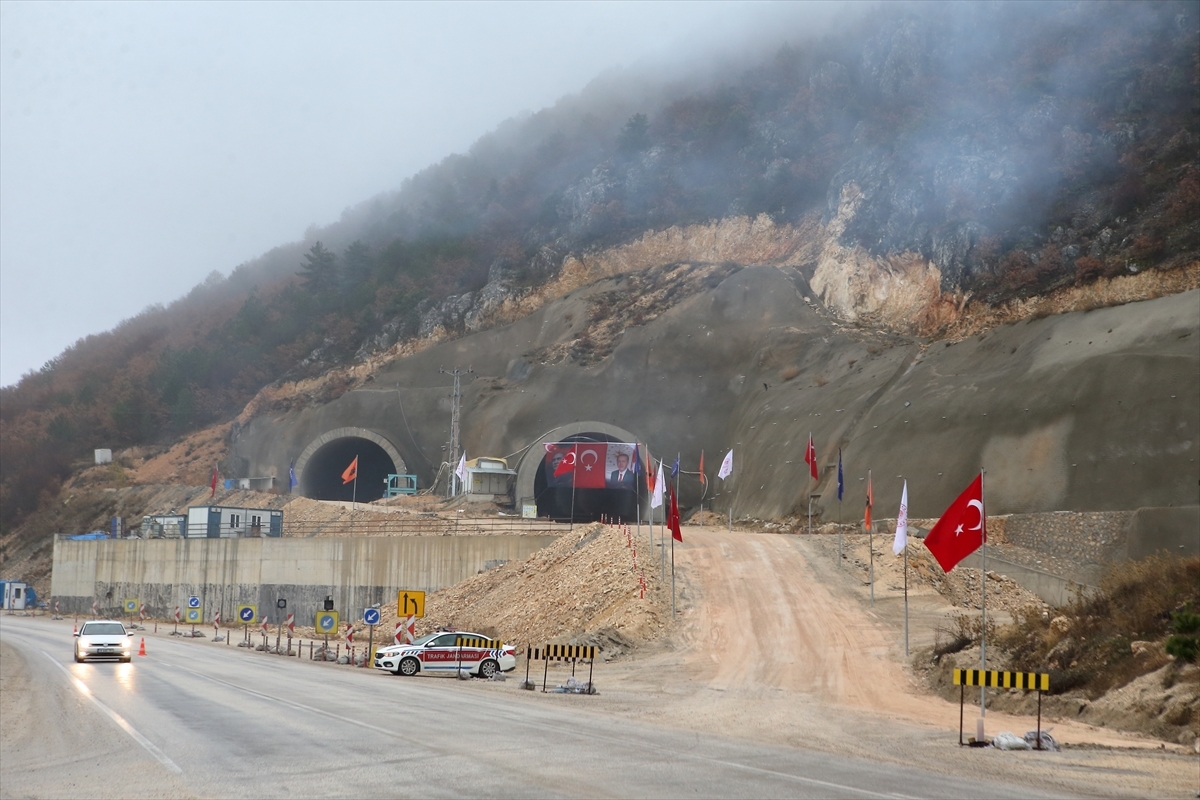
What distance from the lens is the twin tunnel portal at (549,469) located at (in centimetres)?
6281

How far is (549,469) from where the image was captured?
215 ft

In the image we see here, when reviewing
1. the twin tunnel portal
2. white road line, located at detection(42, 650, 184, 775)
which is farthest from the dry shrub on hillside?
the twin tunnel portal

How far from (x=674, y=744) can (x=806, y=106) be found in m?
83.3

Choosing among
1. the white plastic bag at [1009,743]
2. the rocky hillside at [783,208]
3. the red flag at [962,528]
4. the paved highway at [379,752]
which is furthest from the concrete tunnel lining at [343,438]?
the white plastic bag at [1009,743]

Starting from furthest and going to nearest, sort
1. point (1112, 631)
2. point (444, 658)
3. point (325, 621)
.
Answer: point (325, 621) < point (444, 658) < point (1112, 631)

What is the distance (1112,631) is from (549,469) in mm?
46172

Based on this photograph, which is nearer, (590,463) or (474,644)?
(474,644)

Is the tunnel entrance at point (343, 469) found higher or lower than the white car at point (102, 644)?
higher

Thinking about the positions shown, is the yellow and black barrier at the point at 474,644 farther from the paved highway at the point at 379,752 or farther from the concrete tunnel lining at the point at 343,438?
the concrete tunnel lining at the point at 343,438

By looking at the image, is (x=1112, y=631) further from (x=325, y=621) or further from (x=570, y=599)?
(x=325, y=621)

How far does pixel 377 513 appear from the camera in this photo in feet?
205

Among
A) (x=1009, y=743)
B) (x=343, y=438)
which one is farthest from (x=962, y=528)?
(x=343, y=438)

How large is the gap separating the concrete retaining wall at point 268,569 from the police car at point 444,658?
15.1 metres

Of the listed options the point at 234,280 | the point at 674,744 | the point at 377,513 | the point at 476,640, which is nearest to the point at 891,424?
the point at 476,640
